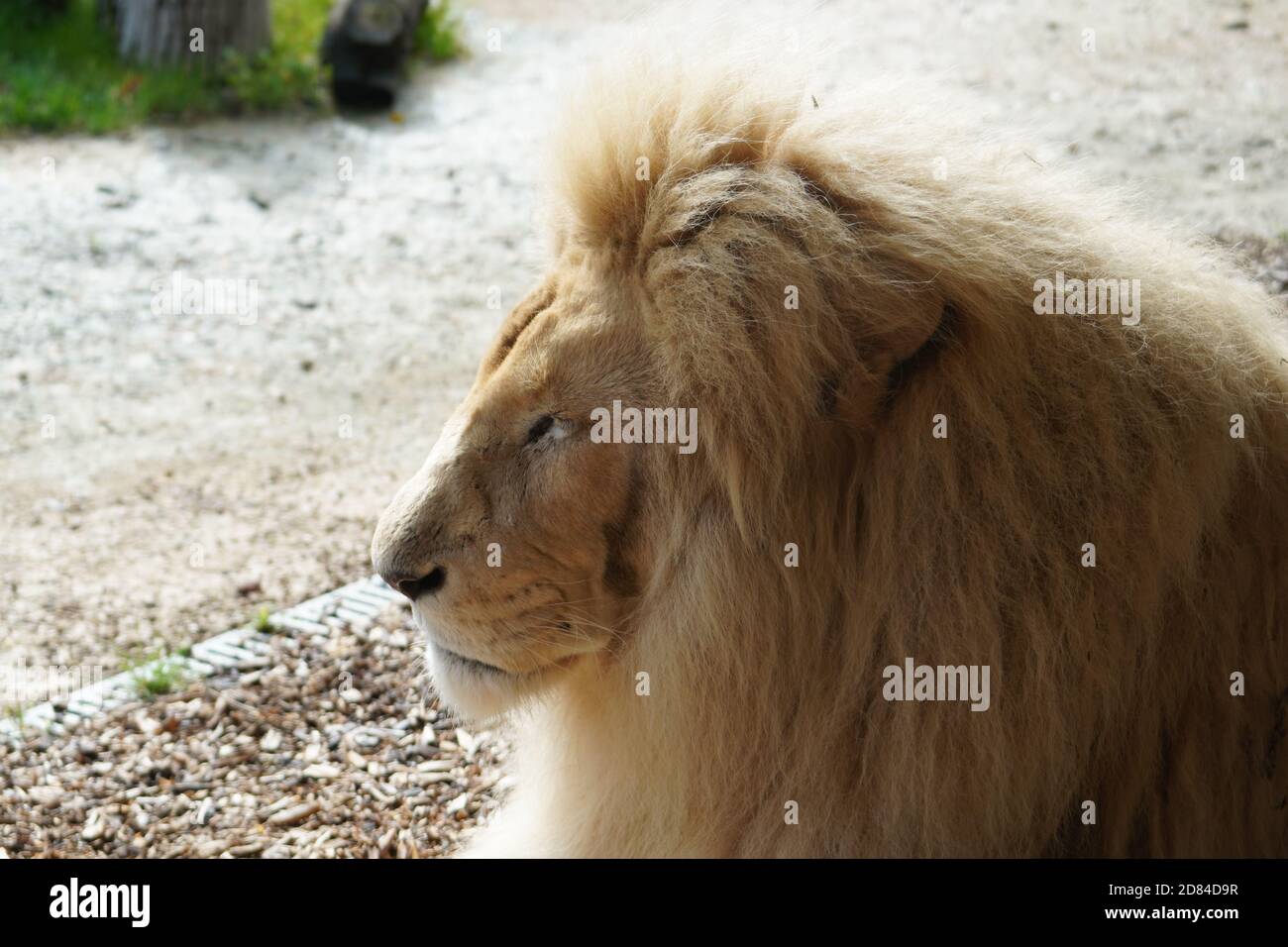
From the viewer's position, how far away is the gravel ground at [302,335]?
3574 mm

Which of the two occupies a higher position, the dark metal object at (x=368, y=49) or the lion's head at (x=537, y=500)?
the dark metal object at (x=368, y=49)

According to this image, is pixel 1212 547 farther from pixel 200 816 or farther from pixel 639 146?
pixel 200 816

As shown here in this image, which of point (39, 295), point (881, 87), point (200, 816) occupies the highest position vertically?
point (881, 87)

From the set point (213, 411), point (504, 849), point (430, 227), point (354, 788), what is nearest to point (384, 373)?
point (213, 411)

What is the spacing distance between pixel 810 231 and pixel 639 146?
1.15ft

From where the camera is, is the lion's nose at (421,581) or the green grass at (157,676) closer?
the lion's nose at (421,581)

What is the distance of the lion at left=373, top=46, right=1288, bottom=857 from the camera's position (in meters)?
2.21

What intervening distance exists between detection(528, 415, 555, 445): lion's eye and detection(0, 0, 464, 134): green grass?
702 centimetres

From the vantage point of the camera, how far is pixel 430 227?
7801 millimetres

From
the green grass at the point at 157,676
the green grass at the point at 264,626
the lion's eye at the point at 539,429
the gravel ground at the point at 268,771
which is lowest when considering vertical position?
the gravel ground at the point at 268,771

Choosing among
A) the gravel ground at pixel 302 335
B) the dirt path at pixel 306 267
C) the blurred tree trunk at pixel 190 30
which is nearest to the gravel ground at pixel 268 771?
the gravel ground at pixel 302 335

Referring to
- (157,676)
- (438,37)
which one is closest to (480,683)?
(157,676)

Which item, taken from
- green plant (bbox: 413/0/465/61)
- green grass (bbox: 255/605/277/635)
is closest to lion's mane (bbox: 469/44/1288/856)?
green grass (bbox: 255/605/277/635)

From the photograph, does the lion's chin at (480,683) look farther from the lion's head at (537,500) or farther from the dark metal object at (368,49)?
the dark metal object at (368,49)
